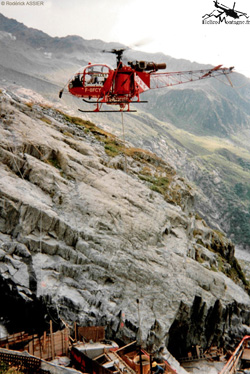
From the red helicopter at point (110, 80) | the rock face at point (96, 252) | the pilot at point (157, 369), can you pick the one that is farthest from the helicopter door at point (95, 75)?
the pilot at point (157, 369)

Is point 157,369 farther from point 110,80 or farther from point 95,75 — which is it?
point 95,75

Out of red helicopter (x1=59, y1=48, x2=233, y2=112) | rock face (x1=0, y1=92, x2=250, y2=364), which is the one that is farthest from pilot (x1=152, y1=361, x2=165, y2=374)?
red helicopter (x1=59, y1=48, x2=233, y2=112)

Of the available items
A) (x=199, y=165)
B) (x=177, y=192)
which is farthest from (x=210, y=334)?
(x=199, y=165)

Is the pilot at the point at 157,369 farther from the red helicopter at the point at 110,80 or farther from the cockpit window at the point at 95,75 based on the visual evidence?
the cockpit window at the point at 95,75

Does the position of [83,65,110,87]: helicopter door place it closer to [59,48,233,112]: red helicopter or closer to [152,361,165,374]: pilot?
[59,48,233,112]: red helicopter

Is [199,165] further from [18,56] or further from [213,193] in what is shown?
[18,56]

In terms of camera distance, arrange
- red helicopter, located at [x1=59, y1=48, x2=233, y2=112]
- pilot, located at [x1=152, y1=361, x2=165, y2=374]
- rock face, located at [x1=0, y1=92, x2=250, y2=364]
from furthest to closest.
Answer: red helicopter, located at [x1=59, y1=48, x2=233, y2=112] → rock face, located at [x1=0, y1=92, x2=250, y2=364] → pilot, located at [x1=152, y1=361, x2=165, y2=374]

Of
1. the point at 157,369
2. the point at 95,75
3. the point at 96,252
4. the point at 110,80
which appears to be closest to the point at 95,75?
the point at 95,75
